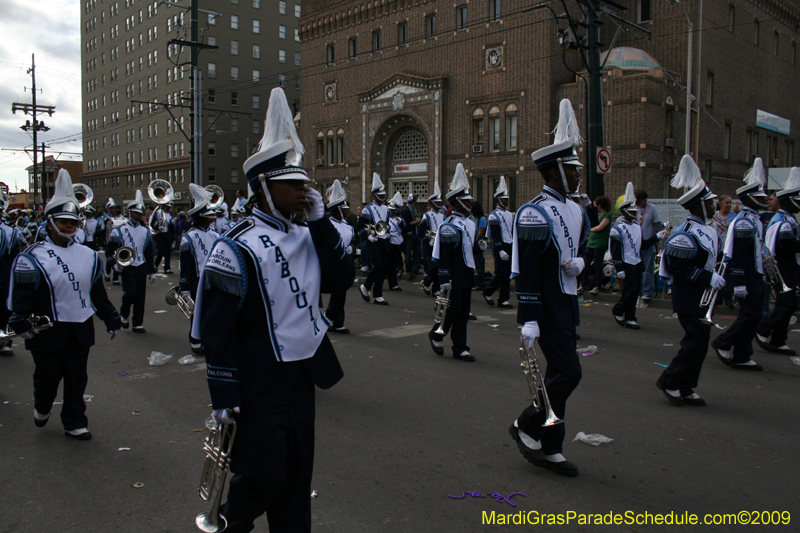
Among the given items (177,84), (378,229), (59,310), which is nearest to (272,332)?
(59,310)

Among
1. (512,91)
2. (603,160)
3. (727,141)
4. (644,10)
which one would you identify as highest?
(644,10)

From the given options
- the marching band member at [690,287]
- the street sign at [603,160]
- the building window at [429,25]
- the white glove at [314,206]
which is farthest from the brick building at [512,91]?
the white glove at [314,206]

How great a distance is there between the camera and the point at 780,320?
25.7ft

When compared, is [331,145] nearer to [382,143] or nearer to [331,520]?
[382,143]

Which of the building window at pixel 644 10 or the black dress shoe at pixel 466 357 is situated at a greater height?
the building window at pixel 644 10

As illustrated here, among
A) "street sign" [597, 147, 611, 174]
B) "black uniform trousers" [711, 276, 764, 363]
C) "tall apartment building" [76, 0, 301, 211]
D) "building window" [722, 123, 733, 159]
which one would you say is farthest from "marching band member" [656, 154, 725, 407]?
"tall apartment building" [76, 0, 301, 211]

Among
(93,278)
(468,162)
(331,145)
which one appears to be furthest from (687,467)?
(331,145)

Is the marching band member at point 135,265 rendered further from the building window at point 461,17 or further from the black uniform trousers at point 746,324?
the building window at point 461,17

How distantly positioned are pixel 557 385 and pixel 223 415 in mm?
2432

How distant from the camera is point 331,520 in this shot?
3572mm

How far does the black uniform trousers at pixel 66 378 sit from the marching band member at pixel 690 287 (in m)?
5.14

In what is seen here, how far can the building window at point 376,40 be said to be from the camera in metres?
36.4

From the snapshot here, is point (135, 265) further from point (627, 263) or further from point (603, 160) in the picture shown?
point (603, 160)

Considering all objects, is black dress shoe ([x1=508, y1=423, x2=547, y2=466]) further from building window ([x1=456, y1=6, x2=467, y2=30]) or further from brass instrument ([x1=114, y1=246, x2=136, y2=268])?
building window ([x1=456, y1=6, x2=467, y2=30])
